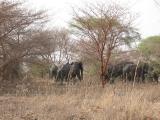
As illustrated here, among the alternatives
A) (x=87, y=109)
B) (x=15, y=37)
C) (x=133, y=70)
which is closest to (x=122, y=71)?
(x=133, y=70)

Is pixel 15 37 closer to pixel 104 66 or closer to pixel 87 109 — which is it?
pixel 104 66

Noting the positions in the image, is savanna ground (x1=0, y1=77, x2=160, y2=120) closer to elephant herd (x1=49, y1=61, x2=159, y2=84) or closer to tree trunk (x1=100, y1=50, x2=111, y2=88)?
tree trunk (x1=100, y1=50, x2=111, y2=88)

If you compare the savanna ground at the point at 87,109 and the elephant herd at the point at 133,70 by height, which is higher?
the elephant herd at the point at 133,70

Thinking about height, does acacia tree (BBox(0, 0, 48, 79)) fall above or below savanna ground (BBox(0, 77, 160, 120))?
above

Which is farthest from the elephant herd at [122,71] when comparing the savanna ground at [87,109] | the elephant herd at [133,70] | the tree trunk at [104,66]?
the savanna ground at [87,109]

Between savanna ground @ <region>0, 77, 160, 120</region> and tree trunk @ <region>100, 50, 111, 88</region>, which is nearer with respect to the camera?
savanna ground @ <region>0, 77, 160, 120</region>

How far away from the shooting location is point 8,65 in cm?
2303

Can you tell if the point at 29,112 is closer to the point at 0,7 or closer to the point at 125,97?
the point at 125,97

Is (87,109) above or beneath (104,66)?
beneath

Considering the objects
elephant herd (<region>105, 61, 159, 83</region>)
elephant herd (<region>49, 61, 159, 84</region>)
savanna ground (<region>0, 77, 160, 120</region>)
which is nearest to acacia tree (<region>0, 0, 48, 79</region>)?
elephant herd (<region>49, 61, 159, 84</region>)

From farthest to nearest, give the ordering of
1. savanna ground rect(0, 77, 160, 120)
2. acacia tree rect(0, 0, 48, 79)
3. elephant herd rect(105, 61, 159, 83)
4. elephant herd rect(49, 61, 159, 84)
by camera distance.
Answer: elephant herd rect(105, 61, 159, 83), elephant herd rect(49, 61, 159, 84), acacia tree rect(0, 0, 48, 79), savanna ground rect(0, 77, 160, 120)

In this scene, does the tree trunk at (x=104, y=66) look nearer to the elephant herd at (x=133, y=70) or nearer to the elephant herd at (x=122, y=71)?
the elephant herd at (x=122, y=71)

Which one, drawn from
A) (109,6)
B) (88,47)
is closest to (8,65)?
(88,47)

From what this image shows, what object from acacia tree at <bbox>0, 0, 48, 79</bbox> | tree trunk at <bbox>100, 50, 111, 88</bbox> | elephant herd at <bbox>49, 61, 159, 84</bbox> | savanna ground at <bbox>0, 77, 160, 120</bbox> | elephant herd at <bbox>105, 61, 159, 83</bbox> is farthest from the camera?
elephant herd at <bbox>105, 61, 159, 83</bbox>
